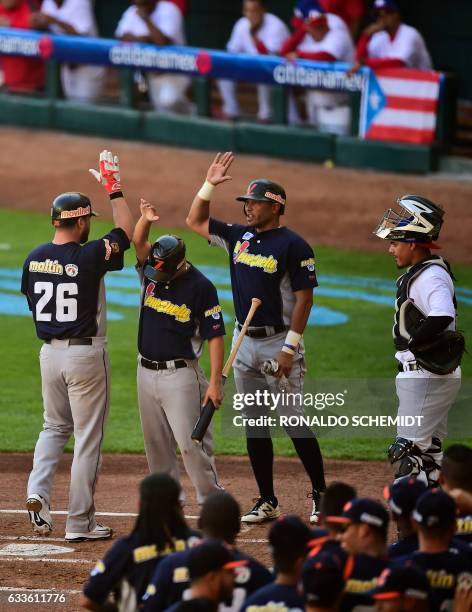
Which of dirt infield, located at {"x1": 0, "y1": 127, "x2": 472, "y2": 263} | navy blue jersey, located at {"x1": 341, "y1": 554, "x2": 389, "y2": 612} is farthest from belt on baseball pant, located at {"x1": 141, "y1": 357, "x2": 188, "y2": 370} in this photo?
dirt infield, located at {"x1": 0, "y1": 127, "x2": 472, "y2": 263}

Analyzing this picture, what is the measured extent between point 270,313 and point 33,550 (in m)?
1.83

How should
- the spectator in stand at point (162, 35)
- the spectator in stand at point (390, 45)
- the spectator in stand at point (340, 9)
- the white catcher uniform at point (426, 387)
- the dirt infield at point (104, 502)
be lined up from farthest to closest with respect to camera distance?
the spectator in stand at point (162, 35), the spectator in stand at point (340, 9), the spectator in stand at point (390, 45), the white catcher uniform at point (426, 387), the dirt infield at point (104, 502)

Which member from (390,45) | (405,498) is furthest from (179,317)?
(390,45)

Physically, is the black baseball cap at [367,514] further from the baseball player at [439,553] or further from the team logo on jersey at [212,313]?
the team logo on jersey at [212,313]

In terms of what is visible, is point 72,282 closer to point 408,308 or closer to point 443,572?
point 408,308

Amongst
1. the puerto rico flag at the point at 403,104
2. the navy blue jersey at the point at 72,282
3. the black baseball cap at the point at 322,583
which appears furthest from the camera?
the puerto rico flag at the point at 403,104

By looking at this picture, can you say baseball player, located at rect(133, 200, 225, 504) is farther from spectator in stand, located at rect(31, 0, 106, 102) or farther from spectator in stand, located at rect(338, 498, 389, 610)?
spectator in stand, located at rect(31, 0, 106, 102)

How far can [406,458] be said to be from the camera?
6762mm

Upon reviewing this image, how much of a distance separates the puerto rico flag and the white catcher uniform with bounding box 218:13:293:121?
5.36 ft

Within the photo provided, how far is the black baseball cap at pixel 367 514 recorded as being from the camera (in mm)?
4648

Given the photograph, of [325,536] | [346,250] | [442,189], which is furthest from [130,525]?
[442,189]

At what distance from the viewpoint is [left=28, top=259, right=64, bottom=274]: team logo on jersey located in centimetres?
719

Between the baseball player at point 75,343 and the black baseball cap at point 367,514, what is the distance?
9.01 feet


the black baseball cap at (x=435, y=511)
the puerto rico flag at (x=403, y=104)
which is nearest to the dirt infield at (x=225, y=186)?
the puerto rico flag at (x=403, y=104)
